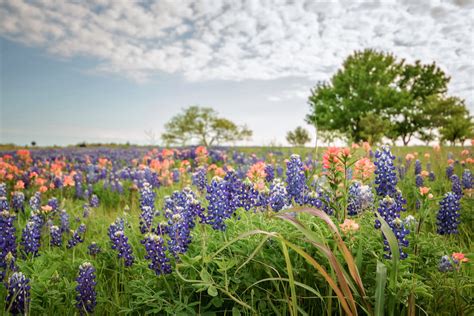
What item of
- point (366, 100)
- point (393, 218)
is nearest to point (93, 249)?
point (393, 218)

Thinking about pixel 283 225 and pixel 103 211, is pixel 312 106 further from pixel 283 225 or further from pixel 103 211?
pixel 283 225

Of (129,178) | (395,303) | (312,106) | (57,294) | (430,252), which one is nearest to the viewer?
(395,303)

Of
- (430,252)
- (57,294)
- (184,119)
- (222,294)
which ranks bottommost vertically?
(57,294)

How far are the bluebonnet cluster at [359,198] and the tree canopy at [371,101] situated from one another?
3296 cm

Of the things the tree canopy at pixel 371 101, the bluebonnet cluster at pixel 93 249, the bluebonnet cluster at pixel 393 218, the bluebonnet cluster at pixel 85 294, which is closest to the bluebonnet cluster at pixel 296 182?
the bluebonnet cluster at pixel 393 218

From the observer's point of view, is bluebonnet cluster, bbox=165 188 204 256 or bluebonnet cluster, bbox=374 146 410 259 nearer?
bluebonnet cluster, bbox=374 146 410 259

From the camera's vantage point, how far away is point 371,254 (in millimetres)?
2465

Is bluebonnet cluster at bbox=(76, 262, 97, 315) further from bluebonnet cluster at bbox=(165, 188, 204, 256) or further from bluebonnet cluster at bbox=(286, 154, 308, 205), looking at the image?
bluebonnet cluster at bbox=(286, 154, 308, 205)

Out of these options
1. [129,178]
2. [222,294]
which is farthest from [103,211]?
Result: [222,294]

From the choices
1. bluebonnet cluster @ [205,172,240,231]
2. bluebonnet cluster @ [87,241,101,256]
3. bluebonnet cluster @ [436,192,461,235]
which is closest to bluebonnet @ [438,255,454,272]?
bluebonnet cluster @ [436,192,461,235]

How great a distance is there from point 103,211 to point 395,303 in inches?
217

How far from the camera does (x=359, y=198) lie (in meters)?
2.92

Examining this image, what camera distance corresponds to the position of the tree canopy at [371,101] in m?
39.2

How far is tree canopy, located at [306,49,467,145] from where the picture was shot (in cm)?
3916
